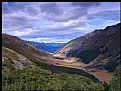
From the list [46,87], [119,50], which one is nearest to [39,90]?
[46,87]

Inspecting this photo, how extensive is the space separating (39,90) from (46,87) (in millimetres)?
2659

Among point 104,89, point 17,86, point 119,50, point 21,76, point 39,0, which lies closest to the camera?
point 39,0

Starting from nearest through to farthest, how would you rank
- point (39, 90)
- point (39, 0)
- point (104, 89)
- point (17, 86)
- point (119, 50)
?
point (39, 0) → point (17, 86) → point (39, 90) → point (104, 89) → point (119, 50)

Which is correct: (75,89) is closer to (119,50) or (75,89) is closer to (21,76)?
(21,76)

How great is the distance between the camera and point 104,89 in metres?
67.7

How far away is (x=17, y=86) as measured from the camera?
5791 centimetres

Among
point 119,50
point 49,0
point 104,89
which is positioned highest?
point 119,50

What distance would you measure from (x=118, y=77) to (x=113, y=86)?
2465 millimetres

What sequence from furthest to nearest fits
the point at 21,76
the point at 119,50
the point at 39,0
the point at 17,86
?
the point at 119,50 → the point at 21,76 → the point at 17,86 → the point at 39,0

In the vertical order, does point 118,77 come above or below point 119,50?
below

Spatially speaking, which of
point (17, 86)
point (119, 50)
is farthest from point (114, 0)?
point (119, 50)

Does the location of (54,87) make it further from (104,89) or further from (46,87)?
(104,89)

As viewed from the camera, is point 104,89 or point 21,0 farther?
point 104,89

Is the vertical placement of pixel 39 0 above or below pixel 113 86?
above
